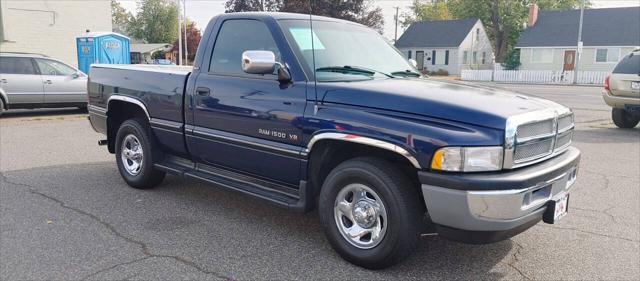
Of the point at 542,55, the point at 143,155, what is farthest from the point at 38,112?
the point at 542,55

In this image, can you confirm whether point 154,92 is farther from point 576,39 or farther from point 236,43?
point 576,39

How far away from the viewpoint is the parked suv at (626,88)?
35.9 feet

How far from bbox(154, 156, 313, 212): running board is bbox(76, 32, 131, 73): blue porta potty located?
598 inches

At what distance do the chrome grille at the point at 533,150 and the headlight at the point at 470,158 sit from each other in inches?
7.0

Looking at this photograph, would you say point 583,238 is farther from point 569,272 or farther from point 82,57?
point 82,57

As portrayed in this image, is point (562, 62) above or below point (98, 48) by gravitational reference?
below

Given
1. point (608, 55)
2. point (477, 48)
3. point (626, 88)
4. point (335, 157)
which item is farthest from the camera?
point (477, 48)

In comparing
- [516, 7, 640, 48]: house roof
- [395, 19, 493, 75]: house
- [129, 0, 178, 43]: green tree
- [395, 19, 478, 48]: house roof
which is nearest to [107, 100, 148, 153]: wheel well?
[516, 7, 640, 48]: house roof

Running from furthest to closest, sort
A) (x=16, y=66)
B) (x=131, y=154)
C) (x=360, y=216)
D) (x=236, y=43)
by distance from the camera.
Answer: (x=16, y=66) < (x=131, y=154) < (x=236, y=43) < (x=360, y=216)

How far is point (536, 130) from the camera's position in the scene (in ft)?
11.7

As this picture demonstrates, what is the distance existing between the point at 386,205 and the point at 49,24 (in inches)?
921

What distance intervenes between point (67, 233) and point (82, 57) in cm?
1665

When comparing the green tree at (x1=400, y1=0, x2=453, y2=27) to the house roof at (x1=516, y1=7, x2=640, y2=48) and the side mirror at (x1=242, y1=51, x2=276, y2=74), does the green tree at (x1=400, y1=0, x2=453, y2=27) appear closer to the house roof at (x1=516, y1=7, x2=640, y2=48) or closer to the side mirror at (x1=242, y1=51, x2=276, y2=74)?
the house roof at (x1=516, y1=7, x2=640, y2=48)

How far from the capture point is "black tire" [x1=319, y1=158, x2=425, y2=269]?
351 centimetres
